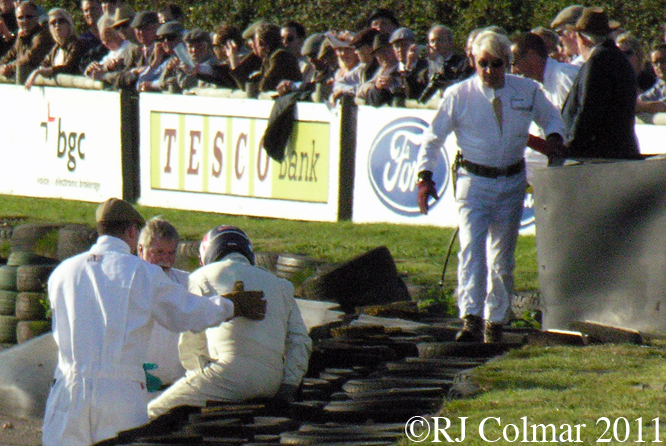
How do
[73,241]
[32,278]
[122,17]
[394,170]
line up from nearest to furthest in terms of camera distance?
[32,278] → [394,170] → [73,241] → [122,17]

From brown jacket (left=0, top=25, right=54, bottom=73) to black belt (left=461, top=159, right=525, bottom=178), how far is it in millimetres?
10208

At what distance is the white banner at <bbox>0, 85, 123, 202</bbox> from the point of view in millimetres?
16078

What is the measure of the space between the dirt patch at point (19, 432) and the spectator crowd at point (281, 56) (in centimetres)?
440

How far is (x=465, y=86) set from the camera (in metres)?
8.34

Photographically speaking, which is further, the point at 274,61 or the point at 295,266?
the point at 274,61

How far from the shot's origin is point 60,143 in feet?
54.1

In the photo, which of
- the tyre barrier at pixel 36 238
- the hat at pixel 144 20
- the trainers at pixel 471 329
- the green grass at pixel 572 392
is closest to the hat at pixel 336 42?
the hat at pixel 144 20

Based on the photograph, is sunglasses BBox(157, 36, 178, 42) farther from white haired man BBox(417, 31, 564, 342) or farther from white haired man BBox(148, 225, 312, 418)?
white haired man BBox(148, 225, 312, 418)

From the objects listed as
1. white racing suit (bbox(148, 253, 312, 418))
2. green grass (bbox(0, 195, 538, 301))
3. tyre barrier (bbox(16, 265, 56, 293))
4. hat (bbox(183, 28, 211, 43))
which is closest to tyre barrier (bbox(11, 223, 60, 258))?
green grass (bbox(0, 195, 538, 301))

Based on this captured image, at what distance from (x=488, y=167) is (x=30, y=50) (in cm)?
1070

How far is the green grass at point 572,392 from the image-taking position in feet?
19.5

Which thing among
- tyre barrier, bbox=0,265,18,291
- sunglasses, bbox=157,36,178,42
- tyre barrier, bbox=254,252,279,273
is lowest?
tyre barrier, bbox=0,265,18,291

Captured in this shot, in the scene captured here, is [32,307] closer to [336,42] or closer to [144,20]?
[336,42]

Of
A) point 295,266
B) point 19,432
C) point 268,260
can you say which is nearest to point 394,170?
point 268,260
